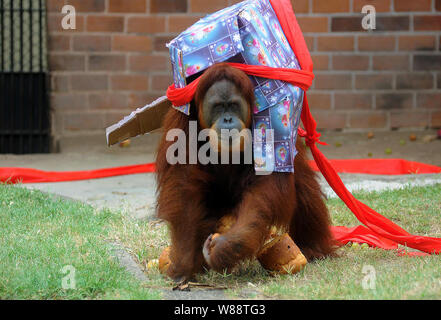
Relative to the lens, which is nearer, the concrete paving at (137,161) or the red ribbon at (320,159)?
the red ribbon at (320,159)

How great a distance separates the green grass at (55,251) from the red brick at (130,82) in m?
2.57

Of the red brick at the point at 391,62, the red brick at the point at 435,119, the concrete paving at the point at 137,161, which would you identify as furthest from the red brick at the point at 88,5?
the red brick at the point at 435,119

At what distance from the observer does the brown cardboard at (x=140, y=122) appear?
3611mm

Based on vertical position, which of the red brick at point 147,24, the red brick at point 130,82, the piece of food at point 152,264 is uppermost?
the red brick at point 147,24

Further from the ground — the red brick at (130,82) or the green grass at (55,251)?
the red brick at (130,82)

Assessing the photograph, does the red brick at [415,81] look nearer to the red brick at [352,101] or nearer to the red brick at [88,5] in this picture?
the red brick at [352,101]

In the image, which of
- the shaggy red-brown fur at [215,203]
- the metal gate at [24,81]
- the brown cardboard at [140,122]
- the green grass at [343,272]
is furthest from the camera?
the metal gate at [24,81]

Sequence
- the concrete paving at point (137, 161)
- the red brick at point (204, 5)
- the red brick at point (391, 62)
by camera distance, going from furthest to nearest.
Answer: the red brick at point (391, 62), the red brick at point (204, 5), the concrete paving at point (137, 161)

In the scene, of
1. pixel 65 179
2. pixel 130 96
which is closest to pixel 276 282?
pixel 65 179

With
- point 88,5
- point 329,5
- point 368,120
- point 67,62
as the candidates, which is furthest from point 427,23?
point 67,62

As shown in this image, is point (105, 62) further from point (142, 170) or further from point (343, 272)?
point (343, 272)

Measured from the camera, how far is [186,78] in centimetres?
318

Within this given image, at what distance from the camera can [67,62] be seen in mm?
7250

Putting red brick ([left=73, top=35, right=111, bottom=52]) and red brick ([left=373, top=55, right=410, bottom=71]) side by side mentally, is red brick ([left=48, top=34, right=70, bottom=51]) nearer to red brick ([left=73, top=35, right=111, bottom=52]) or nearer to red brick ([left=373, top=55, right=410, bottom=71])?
red brick ([left=73, top=35, right=111, bottom=52])
